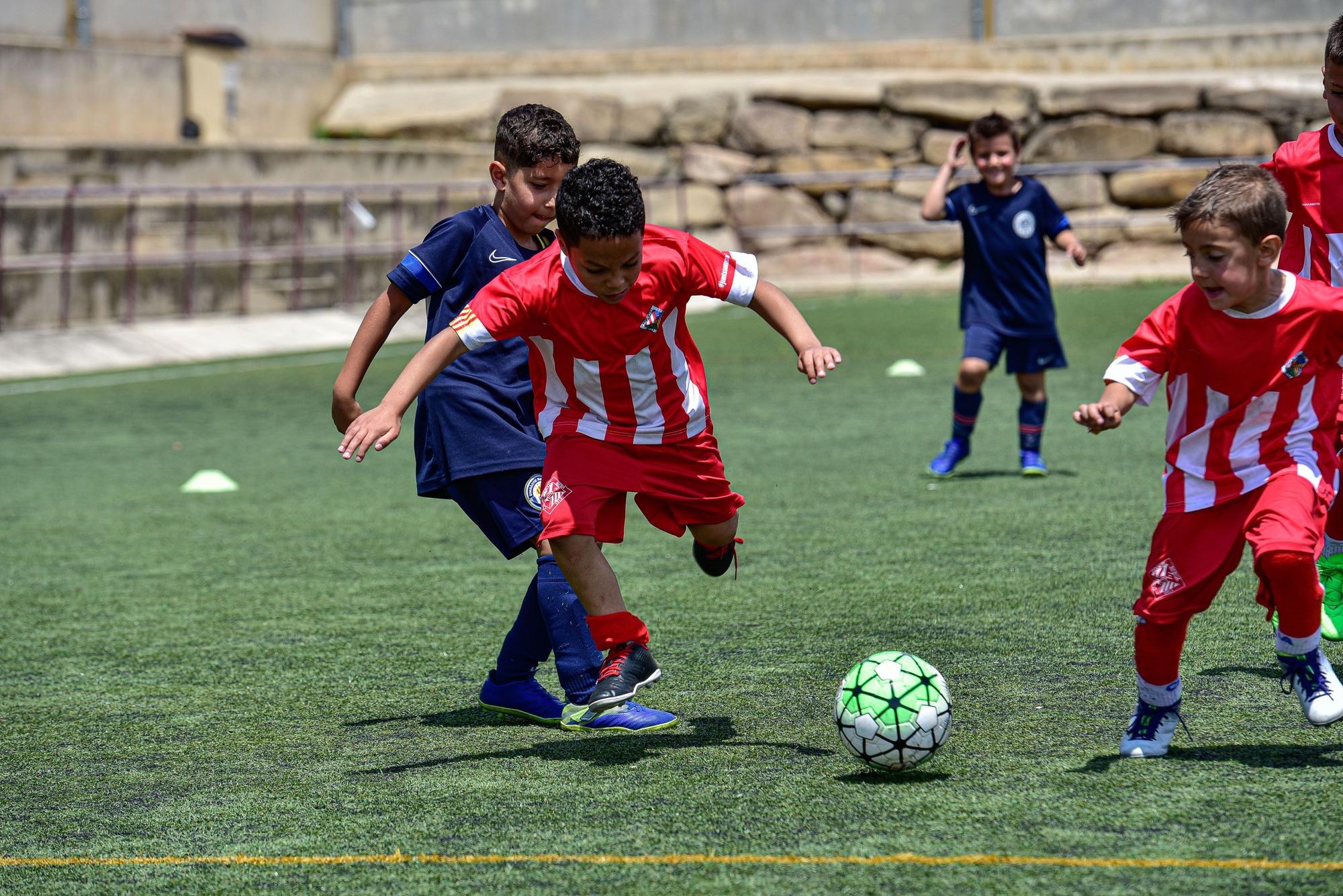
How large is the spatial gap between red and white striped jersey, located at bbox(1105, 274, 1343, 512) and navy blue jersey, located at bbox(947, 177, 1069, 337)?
15.7 feet

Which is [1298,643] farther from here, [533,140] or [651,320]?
[533,140]

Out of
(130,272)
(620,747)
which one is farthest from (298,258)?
(620,747)

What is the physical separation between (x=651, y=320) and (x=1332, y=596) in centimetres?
206

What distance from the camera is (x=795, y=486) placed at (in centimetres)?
827

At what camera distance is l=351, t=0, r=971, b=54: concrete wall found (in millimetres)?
22859

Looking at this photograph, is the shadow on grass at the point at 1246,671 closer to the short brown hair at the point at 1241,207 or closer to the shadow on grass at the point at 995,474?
the short brown hair at the point at 1241,207

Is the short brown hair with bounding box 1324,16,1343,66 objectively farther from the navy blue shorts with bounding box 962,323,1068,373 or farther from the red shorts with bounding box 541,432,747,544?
the navy blue shorts with bounding box 962,323,1068,373

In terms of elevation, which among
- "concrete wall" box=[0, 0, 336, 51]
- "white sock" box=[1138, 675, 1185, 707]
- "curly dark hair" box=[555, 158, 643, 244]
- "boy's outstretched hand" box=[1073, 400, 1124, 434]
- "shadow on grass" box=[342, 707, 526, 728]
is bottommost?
"shadow on grass" box=[342, 707, 526, 728]

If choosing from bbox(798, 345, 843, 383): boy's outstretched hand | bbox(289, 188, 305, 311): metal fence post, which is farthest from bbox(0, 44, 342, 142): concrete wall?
bbox(798, 345, 843, 383): boy's outstretched hand

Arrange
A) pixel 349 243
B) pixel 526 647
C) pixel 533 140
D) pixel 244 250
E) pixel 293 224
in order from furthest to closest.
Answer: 1. pixel 349 243
2. pixel 293 224
3. pixel 244 250
4. pixel 526 647
5. pixel 533 140

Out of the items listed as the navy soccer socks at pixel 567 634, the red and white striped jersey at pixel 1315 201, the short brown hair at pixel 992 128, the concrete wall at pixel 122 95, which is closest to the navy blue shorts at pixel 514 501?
the navy soccer socks at pixel 567 634

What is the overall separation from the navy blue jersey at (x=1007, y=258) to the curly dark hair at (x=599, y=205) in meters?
4.93

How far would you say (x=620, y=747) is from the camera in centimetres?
402

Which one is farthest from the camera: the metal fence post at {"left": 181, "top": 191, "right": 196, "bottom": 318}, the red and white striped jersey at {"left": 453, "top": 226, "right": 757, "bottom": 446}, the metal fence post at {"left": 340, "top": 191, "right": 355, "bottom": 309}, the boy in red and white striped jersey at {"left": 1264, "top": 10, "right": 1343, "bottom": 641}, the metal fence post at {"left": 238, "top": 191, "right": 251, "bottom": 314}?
the metal fence post at {"left": 340, "top": 191, "right": 355, "bottom": 309}
